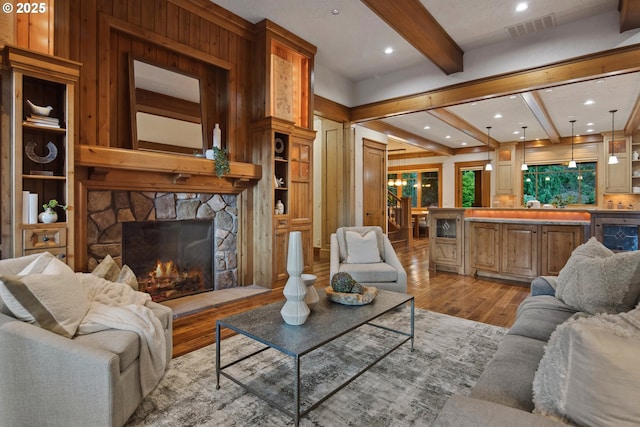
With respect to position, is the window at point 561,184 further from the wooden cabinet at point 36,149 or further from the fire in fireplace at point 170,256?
the wooden cabinet at point 36,149

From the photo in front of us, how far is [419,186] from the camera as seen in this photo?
1277cm

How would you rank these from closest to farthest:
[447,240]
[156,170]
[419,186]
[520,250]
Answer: [156,170] → [520,250] → [447,240] → [419,186]

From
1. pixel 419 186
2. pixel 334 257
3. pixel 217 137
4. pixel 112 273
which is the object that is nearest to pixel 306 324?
pixel 112 273

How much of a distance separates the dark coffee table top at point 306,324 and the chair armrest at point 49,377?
2.26 feet

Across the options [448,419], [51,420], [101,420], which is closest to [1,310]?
[51,420]

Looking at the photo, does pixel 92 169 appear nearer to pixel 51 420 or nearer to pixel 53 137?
pixel 53 137

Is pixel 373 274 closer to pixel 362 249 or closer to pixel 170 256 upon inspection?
pixel 362 249

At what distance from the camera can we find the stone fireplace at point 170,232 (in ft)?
11.0

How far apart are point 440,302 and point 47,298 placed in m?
3.76

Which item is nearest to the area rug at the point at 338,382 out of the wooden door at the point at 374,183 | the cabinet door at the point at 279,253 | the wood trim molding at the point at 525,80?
the cabinet door at the point at 279,253

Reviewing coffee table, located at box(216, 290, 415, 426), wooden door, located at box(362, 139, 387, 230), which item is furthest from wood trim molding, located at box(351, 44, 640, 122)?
coffee table, located at box(216, 290, 415, 426)

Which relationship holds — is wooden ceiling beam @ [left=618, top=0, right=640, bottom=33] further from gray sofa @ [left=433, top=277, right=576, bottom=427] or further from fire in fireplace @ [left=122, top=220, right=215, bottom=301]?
fire in fireplace @ [left=122, top=220, right=215, bottom=301]

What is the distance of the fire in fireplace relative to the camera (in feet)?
12.1

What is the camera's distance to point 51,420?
5.24ft
